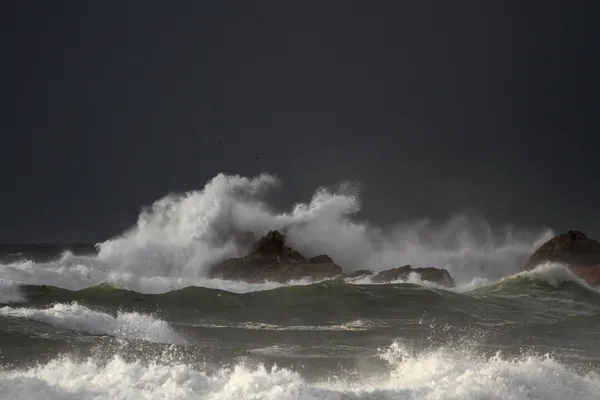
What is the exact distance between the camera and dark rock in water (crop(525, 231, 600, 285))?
32.9 meters

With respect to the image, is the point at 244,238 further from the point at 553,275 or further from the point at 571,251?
the point at 553,275

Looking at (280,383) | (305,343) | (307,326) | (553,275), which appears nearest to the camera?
(280,383)

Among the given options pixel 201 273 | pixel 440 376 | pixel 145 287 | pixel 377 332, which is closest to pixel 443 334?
pixel 377 332

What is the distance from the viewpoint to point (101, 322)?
17953 mm

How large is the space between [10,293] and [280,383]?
1482cm

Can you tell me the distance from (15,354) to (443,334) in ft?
33.2

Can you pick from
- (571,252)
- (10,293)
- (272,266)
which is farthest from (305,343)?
(571,252)

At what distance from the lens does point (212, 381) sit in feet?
35.1

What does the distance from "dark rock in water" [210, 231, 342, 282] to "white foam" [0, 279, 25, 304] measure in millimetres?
13925

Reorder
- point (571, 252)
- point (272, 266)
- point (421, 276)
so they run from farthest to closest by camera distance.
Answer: point (272, 266), point (571, 252), point (421, 276)

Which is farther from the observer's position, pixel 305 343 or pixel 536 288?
pixel 536 288

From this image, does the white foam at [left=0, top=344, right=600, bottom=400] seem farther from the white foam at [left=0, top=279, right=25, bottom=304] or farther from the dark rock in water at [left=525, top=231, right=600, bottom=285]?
the dark rock in water at [left=525, top=231, right=600, bottom=285]

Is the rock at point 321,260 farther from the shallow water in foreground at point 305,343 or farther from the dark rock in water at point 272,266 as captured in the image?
the shallow water in foreground at point 305,343

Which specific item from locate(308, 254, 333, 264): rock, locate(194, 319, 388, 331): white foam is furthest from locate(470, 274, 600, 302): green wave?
locate(194, 319, 388, 331): white foam
